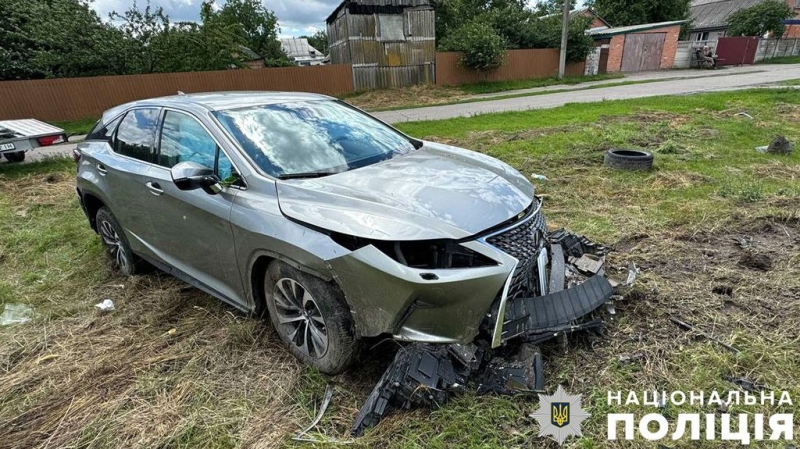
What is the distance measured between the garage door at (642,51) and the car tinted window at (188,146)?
32.1 metres

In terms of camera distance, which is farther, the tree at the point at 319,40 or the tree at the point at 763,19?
the tree at the point at 319,40

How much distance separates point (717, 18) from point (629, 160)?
165 ft

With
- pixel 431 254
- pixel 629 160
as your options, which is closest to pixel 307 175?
pixel 431 254

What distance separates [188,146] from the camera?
10.0 feet

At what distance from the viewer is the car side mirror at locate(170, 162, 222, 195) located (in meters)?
2.53

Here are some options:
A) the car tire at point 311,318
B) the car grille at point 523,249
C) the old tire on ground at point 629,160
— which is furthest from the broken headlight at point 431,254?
the old tire on ground at point 629,160

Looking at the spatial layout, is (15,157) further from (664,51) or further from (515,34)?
(664,51)

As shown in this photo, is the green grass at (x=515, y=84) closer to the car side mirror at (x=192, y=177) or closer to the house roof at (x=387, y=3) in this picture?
the house roof at (x=387, y=3)

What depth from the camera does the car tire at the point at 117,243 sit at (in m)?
3.88

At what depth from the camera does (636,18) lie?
3694cm

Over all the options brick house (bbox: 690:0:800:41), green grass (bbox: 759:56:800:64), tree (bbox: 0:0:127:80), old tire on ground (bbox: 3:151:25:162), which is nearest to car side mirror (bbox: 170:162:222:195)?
old tire on ground (bbox: 3:151:25:162)

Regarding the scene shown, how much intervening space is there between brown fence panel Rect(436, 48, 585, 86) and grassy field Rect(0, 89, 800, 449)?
18658 mm

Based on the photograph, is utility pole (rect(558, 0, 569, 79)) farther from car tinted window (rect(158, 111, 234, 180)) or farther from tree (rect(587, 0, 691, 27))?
car tinted window (rect(158, 111, 234, 180))

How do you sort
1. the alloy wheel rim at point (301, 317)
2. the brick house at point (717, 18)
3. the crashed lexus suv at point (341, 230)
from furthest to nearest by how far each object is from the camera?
the brick house at point (717, 18), the alloy wheel rim at point (301, 317), the crashed lexus suv at point (341, 230)
